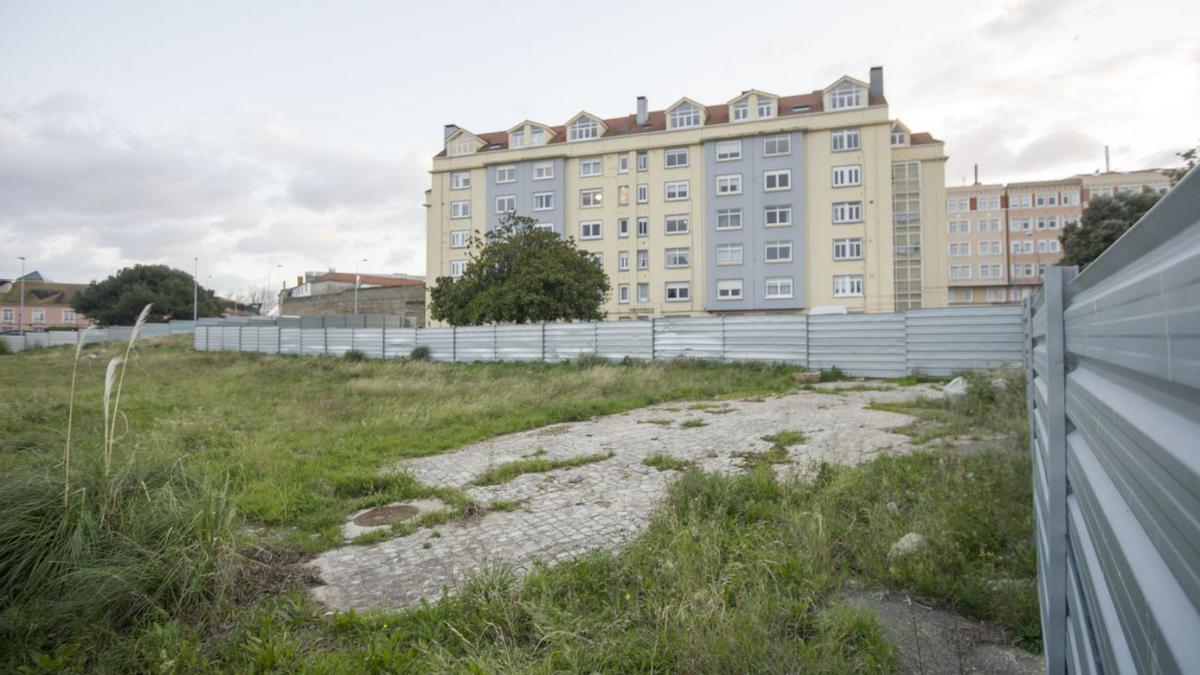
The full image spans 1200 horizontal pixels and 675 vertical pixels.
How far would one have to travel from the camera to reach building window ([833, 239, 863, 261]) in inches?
1515

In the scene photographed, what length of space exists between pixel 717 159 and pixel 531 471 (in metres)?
38.6

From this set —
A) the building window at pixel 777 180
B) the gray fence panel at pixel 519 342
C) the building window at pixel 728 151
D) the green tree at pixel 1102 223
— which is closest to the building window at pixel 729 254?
the building window at pixel 777 180

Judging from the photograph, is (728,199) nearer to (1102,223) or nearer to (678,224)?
(678,224)

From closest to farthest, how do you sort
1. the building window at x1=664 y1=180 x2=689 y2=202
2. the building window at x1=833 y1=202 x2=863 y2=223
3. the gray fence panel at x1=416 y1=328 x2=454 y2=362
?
the gray fence panel at x1=416 y1=328 x2=454 y2=362
the building window at x1=833 y1=202 x2=863 y2=223
the building window at x1=664 y1=180 x2=689 y2=202

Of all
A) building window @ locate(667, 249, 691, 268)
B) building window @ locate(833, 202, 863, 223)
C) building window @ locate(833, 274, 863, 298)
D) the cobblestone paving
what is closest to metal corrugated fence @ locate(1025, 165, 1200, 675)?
the cobblestone paving

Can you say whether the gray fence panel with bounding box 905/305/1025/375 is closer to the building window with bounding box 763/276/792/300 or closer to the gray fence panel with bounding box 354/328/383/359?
the gray fence panel with bounding box 354/328/383/359

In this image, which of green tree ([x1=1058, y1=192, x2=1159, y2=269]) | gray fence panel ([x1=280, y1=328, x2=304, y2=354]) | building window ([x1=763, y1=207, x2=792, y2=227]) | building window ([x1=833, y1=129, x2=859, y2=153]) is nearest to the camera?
green tree ([x1=1058, y1=192, x2=1159, y2=269])

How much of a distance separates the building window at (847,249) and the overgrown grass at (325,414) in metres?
23.4

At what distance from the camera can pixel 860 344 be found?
18.2m

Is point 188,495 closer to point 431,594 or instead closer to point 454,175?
point 431,594

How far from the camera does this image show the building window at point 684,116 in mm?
43125

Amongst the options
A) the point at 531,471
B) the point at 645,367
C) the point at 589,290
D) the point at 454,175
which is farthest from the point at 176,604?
the point at 454,175

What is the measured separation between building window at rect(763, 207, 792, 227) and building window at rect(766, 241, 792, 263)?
4.07ft

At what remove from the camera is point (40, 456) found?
4.38 meters
